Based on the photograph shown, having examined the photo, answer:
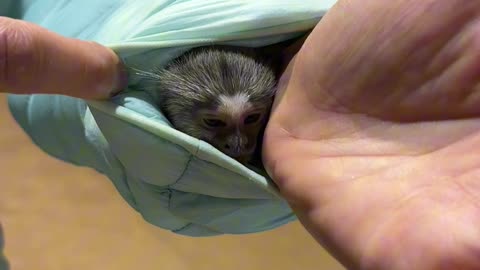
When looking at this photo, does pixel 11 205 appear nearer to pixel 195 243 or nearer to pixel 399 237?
pixel 195 243

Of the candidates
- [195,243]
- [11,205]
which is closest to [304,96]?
[195,243]

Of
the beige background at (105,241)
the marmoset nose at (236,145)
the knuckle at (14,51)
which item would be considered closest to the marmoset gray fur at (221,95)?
the marmoset nose at (236,145)

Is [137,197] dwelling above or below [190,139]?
below

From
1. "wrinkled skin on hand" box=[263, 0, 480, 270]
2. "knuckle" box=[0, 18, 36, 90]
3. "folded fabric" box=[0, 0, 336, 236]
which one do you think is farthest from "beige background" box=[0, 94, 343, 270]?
"knuckle" box=[0, 18, 36, 90]

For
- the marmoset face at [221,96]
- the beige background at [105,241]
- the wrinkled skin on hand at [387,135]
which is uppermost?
the wrinkled skin on hand at [387,135]

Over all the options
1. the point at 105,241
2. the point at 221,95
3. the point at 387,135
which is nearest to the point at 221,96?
the point at 221,95

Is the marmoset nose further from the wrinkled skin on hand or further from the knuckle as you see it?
the knuckle

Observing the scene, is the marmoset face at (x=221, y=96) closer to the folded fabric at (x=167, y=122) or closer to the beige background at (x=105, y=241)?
the folded fabric at (x=167, y=122)
